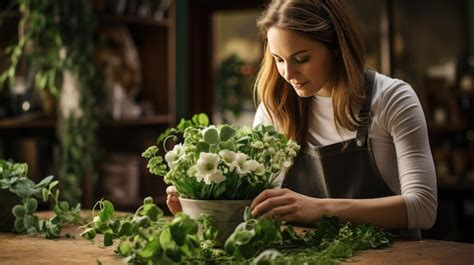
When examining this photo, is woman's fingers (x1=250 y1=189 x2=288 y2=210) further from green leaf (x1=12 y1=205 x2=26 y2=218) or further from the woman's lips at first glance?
green leaf (x1=12 y1=205 x2=26 y2=218)

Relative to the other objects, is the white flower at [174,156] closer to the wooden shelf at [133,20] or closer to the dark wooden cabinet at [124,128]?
the dark wooden cabinet at [124,128]

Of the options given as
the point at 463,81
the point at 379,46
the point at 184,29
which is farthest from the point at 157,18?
the point at 463,81

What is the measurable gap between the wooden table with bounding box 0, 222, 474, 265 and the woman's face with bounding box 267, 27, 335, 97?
544 millimetres

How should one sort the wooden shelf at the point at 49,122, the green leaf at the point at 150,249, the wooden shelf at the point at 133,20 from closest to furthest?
the green leaf at the point at 150,249 < the wooden shelf at the point at 49,122 < the wooden shelf at the point at 133,20

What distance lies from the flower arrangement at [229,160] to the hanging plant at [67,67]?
253cm

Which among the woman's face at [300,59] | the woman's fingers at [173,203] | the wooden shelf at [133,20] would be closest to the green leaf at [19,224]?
the woman's fingers at [173,203]

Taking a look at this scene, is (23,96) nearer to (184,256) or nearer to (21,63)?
(21,63)

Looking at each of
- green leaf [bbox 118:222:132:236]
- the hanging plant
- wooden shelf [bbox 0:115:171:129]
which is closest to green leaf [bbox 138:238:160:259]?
green leaf [bbox 118:222:132:236]

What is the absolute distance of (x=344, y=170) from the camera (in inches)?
102

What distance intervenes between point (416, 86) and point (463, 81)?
1.35 feet

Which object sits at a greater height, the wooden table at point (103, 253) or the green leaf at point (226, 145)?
the green leaf at point (226, 145)

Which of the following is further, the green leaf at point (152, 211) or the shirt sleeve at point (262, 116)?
the shirt sleeve at point (262, 116)

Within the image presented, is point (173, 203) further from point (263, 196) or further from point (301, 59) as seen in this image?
point (301, 59)

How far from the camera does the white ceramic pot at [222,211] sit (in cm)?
191
